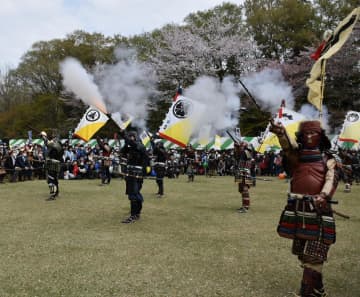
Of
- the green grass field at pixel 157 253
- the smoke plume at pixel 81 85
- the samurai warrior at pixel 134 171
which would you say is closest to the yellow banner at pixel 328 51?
the green grass field at pixel 157 253

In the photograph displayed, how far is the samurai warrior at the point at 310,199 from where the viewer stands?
4.50 m

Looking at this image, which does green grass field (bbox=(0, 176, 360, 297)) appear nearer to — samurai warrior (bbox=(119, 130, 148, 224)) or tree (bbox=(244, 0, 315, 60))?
samurai warrior (bbox=(119, 130, 148, 224))

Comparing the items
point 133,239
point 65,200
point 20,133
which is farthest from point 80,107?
point 133,239

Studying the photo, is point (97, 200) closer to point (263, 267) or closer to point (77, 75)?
point (77, 75)

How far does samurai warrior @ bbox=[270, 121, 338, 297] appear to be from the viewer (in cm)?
450

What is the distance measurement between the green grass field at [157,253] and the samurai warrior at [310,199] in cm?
60

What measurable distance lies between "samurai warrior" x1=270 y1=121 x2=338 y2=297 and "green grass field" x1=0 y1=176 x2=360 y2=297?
603 mm

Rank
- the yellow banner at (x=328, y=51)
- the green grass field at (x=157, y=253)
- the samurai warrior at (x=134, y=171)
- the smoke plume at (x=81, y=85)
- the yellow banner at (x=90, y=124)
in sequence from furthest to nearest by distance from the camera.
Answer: the yellow banner at (x=90, y=124)
the samurai warrior at (x=134, y=171)
the smoke plume at (x=81, y=85)
the green grass field at (x=157, y=253)
the yellow banner at (x=328, y=51)

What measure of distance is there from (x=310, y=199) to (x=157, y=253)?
9.87 ft

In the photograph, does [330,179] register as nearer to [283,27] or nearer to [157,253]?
[157,253]

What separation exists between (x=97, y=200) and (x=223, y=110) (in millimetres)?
7258

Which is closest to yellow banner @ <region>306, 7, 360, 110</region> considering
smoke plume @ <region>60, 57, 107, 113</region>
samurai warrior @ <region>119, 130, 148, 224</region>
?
smoke plume @ <region>60, 57, 107, 113</region>

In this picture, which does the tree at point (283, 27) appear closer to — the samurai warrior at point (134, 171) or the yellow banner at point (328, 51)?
Result: the samurai warrior at point (134, 171)

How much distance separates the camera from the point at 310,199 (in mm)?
4562
